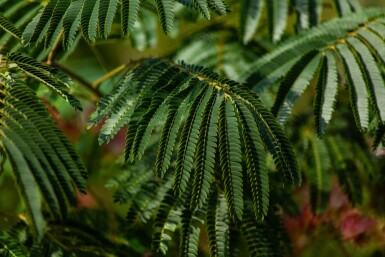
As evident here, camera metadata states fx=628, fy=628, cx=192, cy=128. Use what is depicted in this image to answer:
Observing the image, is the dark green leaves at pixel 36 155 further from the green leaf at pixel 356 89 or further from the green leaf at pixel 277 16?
the green leaf at pixel 277 16

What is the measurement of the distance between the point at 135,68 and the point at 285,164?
440 millimetres

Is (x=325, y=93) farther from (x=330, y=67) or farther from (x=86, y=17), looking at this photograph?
(x=86, y=17)

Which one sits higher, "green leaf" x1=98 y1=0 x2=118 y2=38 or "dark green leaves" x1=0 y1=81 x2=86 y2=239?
"green leaf" x1=98 y1=0 x2=118 y2=38

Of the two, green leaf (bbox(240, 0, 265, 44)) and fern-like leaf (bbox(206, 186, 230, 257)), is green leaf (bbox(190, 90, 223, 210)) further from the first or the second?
green leaf (bbox(240, 0, 265, 44))

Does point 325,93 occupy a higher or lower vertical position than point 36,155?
higher

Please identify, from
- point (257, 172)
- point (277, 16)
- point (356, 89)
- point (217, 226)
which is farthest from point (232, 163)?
point (277, 16)

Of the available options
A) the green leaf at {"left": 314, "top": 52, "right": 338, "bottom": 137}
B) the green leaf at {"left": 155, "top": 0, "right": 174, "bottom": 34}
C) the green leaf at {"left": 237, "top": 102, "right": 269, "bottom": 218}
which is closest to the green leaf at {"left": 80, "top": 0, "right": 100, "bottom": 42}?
the green leaf at {"left": 155, "top": 0, "right": 174, "bottom": 34}

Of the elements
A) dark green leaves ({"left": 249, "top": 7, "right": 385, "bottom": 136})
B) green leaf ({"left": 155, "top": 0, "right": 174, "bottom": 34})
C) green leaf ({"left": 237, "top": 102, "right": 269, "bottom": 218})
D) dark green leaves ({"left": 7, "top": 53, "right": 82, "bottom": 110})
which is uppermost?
green leaf ({"left": 155, "top": 0, "right": 174, "bottom": 34})

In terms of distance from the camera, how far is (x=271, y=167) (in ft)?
5.02

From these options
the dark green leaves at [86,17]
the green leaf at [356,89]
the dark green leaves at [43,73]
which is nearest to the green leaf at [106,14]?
the dark green leaves at [86,17]

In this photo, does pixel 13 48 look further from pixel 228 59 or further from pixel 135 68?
pixel 228 59

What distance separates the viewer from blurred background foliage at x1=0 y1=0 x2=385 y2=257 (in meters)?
1.54

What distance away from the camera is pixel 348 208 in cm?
180

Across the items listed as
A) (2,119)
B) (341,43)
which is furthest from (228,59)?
(2,119)
